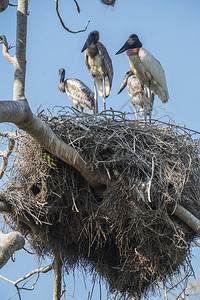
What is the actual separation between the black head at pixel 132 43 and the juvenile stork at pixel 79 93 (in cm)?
221

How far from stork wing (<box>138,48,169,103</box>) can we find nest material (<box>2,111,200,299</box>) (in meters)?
3.19

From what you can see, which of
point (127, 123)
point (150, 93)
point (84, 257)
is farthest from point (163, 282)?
point (150, 93)

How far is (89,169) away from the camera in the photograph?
5.14 meters

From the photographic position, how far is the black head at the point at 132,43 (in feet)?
29.2

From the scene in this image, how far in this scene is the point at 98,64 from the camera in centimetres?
928

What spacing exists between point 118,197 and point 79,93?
6.35 meters

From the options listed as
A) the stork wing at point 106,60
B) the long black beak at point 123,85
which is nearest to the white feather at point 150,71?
the stork wing at point 106,60

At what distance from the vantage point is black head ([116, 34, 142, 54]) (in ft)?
29.2

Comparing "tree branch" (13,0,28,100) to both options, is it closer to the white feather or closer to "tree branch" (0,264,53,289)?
"tree branch" (0,264,53,289)

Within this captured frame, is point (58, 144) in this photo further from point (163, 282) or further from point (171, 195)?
point (163, 282)

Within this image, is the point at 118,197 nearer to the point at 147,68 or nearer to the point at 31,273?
the point at 31,273

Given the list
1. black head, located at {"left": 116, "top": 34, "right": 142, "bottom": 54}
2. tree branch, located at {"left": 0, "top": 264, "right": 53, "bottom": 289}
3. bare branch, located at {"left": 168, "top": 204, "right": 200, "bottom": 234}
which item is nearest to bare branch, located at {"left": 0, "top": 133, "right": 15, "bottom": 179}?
tree branch, located at {"left": 0, "top": 264, "right": 53, "bottom": 289}

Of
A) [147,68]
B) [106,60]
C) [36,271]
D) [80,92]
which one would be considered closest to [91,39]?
[106,60]

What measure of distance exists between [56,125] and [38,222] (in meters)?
1.04
